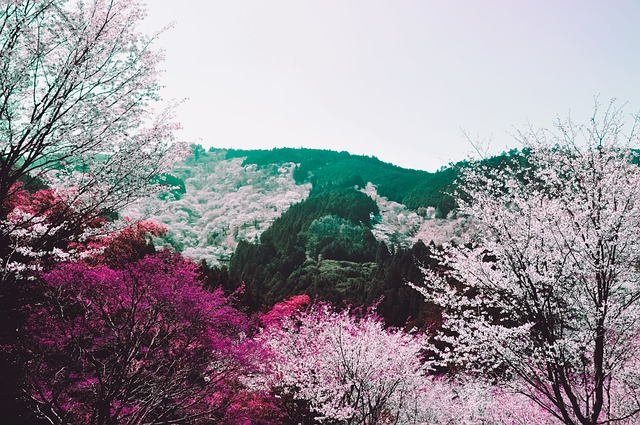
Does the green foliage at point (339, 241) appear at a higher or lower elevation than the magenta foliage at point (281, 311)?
higher

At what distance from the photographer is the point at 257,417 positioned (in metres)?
13.6

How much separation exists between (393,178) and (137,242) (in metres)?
112

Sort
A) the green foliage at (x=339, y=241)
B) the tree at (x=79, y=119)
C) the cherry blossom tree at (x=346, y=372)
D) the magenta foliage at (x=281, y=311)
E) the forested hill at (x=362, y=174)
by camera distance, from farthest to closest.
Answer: the forested hill at (x=362, y=174) → the green foliage at (x=339, y=241) → the magenta foliage at (x=281, y=311) → the cherry blossom tree at (x=346, y=372) → the tree at (x=79, y=119)

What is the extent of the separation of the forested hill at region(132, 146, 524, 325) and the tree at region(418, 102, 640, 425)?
6758mm

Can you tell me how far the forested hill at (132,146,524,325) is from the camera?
169ft

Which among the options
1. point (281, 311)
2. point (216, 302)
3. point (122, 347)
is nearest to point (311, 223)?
point (281, 311)

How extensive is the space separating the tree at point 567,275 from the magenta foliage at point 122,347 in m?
6.87

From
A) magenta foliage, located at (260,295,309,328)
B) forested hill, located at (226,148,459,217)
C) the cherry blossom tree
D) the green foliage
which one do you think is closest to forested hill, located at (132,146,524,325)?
the green foliage

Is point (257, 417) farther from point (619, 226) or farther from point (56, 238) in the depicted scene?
point (619, 226)

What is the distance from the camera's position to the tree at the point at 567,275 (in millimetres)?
6168

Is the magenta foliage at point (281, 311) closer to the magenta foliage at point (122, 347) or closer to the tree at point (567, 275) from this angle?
the magenta foliage at point (122, 347)

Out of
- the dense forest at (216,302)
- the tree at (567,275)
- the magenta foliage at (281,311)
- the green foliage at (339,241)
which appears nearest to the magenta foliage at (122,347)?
the dense forest at (216,302)

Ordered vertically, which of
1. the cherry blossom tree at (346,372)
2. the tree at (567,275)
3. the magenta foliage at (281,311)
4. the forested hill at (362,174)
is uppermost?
the forested hill at (362,174)

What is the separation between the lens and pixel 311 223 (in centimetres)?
8375
